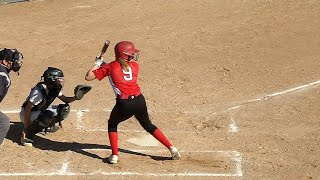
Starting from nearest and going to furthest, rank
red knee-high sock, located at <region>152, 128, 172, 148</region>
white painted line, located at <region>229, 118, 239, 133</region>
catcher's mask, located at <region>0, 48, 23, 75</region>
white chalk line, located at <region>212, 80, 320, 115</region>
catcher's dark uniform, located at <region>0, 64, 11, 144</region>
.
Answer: catcher's dark uniform, located at <region>0, 64, 11, 144</region>
catcher's mask, located at <region>0, 48, 23, 75</region>
red knee-high sock, located at <region>152, 128, 172, 148</region>
white painted line, located at <region>229, 118, 239, 133</region>
white chalk line, located at <region>212, 80, 320, 115</region>

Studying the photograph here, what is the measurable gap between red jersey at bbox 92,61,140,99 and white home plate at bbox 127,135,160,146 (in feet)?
4.20

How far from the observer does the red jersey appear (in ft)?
27.1

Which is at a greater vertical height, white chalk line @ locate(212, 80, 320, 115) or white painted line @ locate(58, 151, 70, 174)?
white painted line @ locate(58, 151, 70, 174)

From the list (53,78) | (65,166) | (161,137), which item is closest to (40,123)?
(53,78)

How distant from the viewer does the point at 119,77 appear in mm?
8305

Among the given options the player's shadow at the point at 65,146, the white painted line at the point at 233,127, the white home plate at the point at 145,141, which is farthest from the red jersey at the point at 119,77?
the white painted line at the point at 233,127

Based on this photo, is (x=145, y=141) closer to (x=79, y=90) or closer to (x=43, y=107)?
(x=79, y=90)

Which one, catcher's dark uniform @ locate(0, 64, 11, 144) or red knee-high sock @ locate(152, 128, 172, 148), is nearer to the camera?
catcher's dark uniform @ locate(0, 64, 11, 144)

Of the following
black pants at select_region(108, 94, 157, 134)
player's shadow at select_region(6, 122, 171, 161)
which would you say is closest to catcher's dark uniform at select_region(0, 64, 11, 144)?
player's shadow at select_region(6, 122, 171, 161)

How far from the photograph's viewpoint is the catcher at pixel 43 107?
9.14m

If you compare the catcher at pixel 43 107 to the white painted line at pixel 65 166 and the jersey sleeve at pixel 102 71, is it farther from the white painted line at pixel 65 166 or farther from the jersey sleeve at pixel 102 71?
the jersey sleeve at pixel 102 71

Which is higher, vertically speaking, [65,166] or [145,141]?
[65,166]

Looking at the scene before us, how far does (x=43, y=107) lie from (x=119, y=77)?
1.82 metres

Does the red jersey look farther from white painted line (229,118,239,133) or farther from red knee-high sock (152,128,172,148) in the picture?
white painted line (229,118,239,133)
